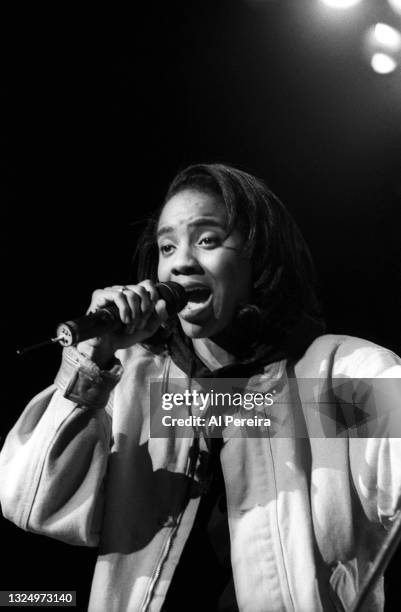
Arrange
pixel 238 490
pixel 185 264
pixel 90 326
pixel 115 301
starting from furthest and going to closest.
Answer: pixel 185 264
pixel 238 490
pixel 115 301
pixel 90 326

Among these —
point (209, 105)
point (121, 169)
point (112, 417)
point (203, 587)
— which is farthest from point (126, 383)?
point (209, 105)

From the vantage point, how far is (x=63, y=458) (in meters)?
1.26

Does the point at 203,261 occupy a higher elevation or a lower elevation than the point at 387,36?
lower

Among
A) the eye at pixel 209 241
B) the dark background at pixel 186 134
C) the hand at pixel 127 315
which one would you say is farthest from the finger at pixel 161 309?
the dark background at pixel 186 134

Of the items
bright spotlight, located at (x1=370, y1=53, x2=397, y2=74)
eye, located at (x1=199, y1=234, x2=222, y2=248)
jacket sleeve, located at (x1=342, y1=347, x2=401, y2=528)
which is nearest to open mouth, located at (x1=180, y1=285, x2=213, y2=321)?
eye, located at (x1=199, y1=234, x2=222, y2=248)

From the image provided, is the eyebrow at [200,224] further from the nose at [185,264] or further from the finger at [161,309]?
the finger at [161,309]

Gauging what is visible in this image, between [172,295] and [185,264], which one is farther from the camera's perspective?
[185,264]

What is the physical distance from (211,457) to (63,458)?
34cm

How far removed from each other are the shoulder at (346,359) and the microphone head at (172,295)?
336 mm

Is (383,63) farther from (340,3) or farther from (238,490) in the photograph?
(238,490)

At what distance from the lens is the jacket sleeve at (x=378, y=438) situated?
120cm

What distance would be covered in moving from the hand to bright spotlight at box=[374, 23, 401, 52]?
3.95ft

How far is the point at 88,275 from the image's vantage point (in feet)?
6.45

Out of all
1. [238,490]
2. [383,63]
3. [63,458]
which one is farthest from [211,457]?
[383,63]
